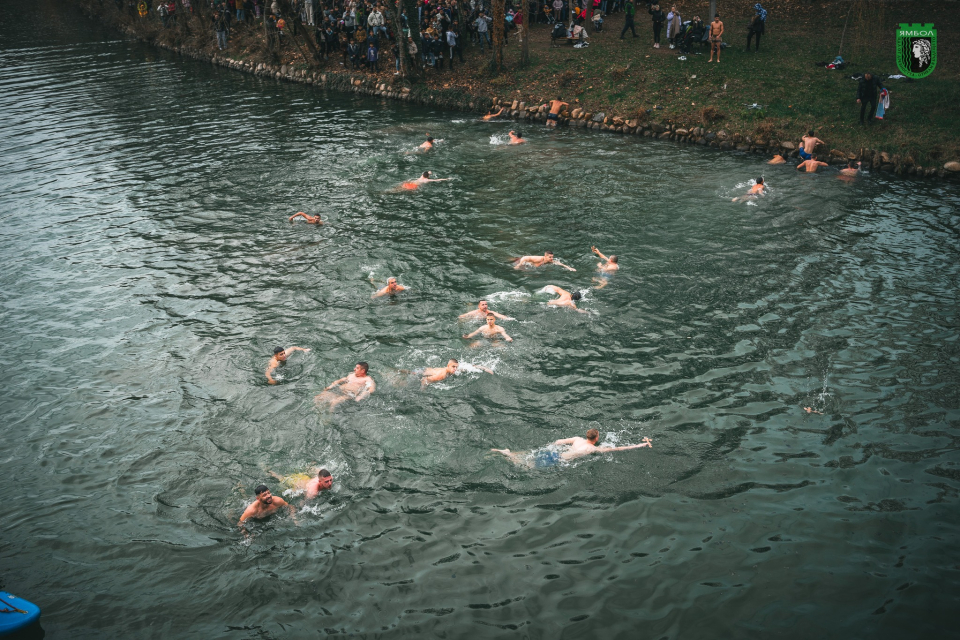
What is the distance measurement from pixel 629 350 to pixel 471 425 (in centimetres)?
425

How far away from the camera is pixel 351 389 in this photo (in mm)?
12023

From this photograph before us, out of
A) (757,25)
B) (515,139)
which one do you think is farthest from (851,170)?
(515,139)

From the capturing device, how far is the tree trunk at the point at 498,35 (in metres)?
30.4

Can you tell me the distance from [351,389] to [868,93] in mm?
23406

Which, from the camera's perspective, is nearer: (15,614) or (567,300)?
(15,614)

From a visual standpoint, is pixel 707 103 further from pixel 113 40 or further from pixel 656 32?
pixel 113 40

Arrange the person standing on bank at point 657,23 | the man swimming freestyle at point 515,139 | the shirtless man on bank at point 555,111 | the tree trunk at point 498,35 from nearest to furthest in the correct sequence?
the man swimming freestyle at point 515,139 < the shirtless man on bank at point 555,111 < the tree trunk at point 498,35 < the person standing on bank at point 657,23

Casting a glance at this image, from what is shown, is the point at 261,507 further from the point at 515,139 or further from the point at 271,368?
the point at 515,139

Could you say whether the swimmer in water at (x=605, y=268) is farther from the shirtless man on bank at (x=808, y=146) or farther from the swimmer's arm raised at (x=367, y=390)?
the shirtless man on bank at (x=808, y=146)

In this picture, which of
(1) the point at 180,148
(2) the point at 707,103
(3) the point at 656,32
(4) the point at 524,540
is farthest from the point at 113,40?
(4) the point at 524,540

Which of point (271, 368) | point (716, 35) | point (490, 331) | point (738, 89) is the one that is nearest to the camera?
point (271, 368)

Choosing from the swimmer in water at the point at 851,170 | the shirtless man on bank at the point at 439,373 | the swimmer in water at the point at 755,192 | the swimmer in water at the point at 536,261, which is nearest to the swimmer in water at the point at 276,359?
the shirtless man on bank at the point at 439,373

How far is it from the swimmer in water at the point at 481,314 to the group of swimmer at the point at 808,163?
36.9 feet

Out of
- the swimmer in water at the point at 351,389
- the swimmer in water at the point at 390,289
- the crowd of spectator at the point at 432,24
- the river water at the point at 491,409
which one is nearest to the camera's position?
the river water at the point at 491,409
